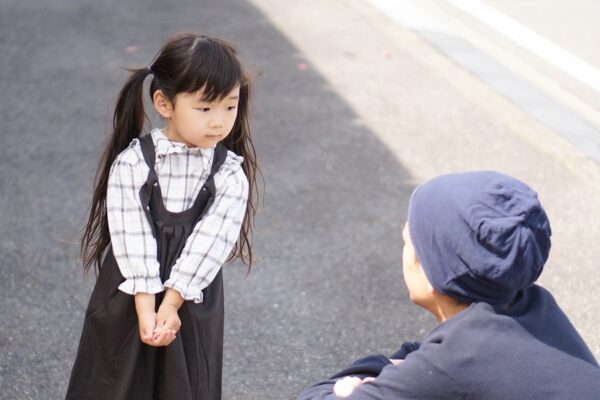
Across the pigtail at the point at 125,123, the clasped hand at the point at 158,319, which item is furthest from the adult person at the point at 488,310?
the pigtail at the point at 125,123

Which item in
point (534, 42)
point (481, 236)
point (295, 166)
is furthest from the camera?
point (534, 42)

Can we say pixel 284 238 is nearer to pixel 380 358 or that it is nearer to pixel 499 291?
pixel 380 358

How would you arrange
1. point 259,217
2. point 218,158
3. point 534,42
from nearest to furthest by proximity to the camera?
point 218,158 < point 259,217 < point 534,42

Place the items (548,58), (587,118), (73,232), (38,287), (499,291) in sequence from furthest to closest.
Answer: (548,58) → (587,118) → (73,232) → (38,287) → (499,291)

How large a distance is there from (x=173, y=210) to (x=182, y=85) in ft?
1.00

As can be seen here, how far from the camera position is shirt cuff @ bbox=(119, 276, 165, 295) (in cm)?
242

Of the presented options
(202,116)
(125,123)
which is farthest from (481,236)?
(125,123)

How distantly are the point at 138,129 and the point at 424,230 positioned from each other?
991 mm

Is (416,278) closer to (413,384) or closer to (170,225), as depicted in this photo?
(413,384)

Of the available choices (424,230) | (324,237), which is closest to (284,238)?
(324,237)

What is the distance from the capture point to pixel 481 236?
1784mm

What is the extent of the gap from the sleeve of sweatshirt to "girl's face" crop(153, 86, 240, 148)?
2.53 feet

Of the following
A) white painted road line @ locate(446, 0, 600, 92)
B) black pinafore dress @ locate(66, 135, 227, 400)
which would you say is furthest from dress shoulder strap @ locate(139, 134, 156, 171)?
white painted road line @ locate(446, 0, 600, 92)

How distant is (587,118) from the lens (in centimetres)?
608
